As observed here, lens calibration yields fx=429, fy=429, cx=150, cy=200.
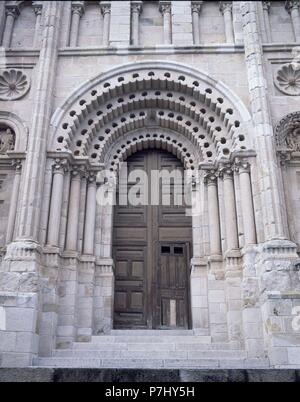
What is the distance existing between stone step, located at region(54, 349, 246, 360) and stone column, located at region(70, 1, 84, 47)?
323 inches

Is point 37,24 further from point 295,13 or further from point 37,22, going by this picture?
point 295,13

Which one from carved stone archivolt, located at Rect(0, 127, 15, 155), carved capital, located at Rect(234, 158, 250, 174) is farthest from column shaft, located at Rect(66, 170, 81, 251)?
carved capital, located at Rect(234, 158, 250, 174)

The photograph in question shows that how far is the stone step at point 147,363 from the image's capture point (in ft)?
25.7

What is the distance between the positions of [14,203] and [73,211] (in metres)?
1.38

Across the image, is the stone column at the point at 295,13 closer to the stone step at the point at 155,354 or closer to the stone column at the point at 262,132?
the stone column at the point at 262,132

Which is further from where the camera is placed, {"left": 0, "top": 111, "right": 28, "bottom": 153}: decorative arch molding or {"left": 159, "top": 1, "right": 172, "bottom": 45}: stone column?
{"left": 159, "top": 1, "right": 172, "bottom": 45}: stone column

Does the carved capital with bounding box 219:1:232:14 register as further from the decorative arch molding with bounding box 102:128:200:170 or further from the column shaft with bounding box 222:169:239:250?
the column shaft with bounding box 222:169:239:250

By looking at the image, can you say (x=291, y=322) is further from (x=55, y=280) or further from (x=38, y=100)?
(x=38, y=100)

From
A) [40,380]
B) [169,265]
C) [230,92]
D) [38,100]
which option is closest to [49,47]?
[38,100]

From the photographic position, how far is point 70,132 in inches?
424

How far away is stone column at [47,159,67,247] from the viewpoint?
9.68 m

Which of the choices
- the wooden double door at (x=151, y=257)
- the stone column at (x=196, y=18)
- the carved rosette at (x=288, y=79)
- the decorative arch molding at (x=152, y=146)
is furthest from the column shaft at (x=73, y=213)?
the carved rosette at (x=288, y=79)
